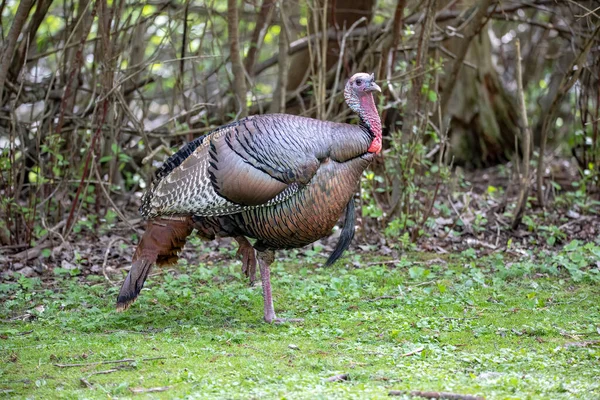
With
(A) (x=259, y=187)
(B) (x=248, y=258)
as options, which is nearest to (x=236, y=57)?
(B) (x=248, y=258)

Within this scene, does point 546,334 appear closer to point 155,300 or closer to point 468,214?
point 155,300

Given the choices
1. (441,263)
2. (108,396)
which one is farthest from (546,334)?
(108,396)

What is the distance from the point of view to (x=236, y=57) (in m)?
8.55

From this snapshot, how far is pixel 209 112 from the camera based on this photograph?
10.2m

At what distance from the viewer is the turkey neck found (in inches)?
243

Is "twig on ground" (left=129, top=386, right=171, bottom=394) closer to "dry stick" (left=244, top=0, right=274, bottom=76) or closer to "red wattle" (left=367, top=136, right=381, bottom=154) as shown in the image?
"red wattle" (left=367, top=136, right=381, bottom=154)

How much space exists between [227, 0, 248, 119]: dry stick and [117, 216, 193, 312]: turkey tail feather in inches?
105

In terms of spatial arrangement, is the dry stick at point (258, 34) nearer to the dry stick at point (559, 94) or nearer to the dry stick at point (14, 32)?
the dry stick at point (14, 32)

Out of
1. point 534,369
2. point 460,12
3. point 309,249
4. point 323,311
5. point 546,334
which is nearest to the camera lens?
point 534,369

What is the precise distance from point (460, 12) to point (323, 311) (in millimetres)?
5291

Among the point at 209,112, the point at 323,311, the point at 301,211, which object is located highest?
the point at 209,112

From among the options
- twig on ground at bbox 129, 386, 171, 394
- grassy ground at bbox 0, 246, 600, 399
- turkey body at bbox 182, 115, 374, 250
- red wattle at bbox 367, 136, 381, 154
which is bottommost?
grassy ground at bbox 0, 246, 600, 399

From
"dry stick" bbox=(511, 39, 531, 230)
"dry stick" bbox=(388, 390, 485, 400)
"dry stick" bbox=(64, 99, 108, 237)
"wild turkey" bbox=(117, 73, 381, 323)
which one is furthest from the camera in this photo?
"dry stick" bbox=(511, 39, 531, 230)

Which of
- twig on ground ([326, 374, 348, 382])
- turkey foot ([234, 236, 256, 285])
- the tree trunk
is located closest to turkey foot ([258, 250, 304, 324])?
turkey foot ([234, 236, 256, 285])
